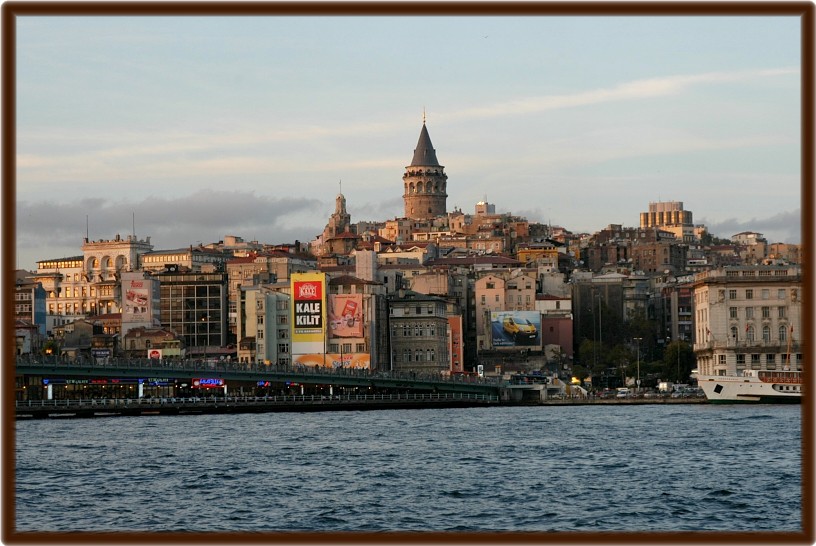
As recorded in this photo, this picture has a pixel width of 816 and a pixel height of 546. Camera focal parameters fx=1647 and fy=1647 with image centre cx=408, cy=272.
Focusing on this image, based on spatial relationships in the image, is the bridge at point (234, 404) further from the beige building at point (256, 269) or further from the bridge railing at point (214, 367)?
the beige building at point (256, 269)

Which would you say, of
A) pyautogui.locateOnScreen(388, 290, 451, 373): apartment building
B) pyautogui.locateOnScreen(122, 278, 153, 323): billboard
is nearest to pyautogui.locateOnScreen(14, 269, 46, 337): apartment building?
pyautogui.locateOnScreen(122, 278, 153, 323): billboard

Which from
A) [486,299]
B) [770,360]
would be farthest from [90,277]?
[770,360]

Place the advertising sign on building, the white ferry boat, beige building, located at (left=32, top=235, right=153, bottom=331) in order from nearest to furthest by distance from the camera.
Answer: the white ferry boat → the advertising sign on building → beige building, located at (left=32, top=235, right=153, bottom=331)

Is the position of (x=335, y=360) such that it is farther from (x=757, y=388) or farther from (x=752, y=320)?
(x=757, y=388)

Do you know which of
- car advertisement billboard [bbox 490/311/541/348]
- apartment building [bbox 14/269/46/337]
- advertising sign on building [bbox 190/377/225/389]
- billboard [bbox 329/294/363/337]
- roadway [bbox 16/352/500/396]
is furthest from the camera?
apartment building [bbox 14/269/46/337]

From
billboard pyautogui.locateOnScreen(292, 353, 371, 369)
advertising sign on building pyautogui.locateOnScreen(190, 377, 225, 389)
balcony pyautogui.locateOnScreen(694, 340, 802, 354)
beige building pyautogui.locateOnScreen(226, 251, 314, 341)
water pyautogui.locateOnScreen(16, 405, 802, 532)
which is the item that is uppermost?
beige building pyautogui.locateOnScreen(226, 251, 314, 341)

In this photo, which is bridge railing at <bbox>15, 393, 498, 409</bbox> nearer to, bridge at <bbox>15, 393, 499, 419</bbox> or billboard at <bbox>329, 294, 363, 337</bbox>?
bridge at <bbox>15, 393, 499, 419</bbox>

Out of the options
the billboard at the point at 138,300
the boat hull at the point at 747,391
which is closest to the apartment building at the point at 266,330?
the billboard at the point at 138,300
